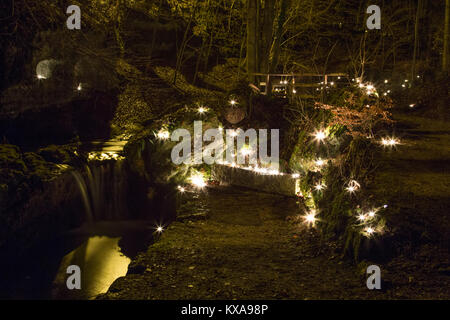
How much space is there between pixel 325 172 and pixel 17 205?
6.18 metres

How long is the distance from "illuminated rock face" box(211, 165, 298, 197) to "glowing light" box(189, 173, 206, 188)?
30cm

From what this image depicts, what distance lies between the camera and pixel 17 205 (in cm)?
812

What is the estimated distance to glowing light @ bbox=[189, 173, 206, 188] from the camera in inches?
376

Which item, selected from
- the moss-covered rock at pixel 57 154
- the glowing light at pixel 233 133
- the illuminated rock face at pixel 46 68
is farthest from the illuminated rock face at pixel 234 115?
the illuminated rock face at pixel 46 68

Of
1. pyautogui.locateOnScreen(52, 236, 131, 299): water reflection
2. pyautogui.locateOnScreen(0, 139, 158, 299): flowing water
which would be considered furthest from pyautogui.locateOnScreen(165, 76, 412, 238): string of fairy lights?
pyautogui.locateOnScreen(52, 236, 131, 299): water reflection

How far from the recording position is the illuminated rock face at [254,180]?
8.87 m

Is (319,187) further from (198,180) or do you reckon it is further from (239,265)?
(198,180)

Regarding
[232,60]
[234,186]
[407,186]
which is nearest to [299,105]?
[234,186]

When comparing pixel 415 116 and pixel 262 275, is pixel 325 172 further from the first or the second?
pixel 415 116

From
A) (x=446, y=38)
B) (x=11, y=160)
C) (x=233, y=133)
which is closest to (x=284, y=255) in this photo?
(x=233, y=133)

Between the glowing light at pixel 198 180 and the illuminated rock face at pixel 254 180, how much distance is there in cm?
30

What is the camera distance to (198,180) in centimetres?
972

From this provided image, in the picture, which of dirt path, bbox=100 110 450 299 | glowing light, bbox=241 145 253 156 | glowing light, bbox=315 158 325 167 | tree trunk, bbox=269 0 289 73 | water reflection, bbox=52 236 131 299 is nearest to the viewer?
dirt path, bbox=100 110 450 299

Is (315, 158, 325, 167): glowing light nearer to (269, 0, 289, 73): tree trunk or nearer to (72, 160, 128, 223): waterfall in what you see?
(72, 160, 128, 223): waterfall
